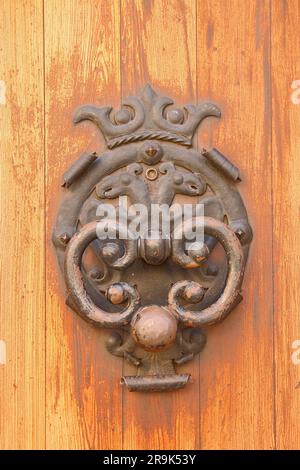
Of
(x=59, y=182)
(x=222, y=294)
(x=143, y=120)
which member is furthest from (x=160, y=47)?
(x=222, y=294)

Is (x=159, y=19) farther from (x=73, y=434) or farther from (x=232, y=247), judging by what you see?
(x=73, y=434)

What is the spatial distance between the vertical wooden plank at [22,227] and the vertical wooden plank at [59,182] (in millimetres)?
13

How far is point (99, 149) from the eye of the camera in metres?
1.00

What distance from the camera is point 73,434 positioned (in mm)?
980

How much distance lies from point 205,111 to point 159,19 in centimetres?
14

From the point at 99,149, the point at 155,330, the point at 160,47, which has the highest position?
the point at 160,47

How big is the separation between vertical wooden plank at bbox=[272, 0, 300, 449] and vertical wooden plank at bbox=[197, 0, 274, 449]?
0.03 feet

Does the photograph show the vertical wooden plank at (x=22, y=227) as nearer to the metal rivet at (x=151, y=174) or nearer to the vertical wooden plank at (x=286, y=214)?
the metal rivet at (x=151, y=174)

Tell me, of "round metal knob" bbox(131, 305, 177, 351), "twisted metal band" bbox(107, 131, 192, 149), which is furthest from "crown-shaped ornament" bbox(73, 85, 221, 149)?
"round metal knob" bbox(131, 305, 177, 351)

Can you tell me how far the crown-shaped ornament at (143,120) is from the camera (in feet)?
3.26

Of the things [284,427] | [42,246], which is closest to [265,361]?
[284,427]

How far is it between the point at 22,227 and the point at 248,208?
11.7 inches

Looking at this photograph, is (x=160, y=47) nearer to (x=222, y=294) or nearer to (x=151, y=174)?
(x=151, y=174)

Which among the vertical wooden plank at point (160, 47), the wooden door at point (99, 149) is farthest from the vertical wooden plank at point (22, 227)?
the vertical wooden plank at point (160, 47)
